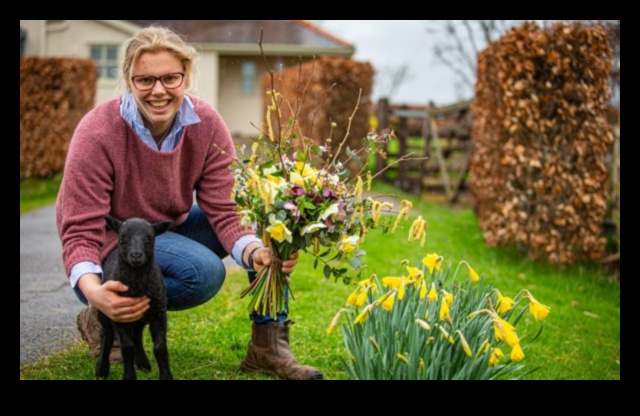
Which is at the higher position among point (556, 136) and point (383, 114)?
point (383, 114)

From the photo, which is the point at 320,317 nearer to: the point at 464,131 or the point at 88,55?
the point at 464,131

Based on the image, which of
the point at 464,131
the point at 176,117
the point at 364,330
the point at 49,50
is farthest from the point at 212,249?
the point at 49,50

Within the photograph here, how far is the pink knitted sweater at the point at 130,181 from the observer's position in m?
2.91

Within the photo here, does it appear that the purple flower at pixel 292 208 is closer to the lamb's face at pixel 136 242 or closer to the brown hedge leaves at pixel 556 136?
the lamb's face at pixel 136 242

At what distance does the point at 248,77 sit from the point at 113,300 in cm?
1872

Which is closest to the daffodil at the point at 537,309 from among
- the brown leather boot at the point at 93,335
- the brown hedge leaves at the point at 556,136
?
the brown leather boot at the point at 93,335

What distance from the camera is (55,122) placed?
11055 millimetres

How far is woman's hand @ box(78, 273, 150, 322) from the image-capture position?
2672 mm

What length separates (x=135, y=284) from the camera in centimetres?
272

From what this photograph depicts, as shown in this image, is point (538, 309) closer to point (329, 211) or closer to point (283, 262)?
point (329, 211)

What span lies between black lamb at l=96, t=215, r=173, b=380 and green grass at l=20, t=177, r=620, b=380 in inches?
8.8

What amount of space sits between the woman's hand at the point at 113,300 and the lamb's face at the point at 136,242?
0.40 feet

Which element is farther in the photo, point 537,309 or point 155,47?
point 155,47

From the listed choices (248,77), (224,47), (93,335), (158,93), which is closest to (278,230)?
(158,93)
